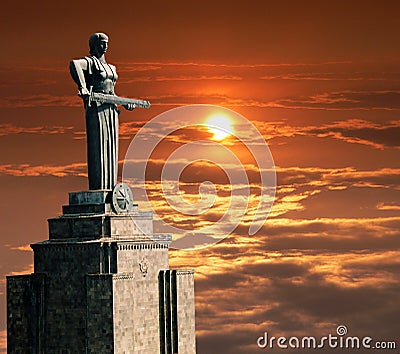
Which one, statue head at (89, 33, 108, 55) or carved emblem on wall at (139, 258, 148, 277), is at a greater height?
statue head at (89, 33, 108, 55)

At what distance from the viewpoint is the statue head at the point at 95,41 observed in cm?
8212

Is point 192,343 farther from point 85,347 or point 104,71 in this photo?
point 104,71

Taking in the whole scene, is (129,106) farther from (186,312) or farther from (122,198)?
(186,312)

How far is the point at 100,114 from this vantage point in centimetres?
8181

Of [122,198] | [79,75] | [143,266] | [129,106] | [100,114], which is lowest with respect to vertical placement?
[143,266]

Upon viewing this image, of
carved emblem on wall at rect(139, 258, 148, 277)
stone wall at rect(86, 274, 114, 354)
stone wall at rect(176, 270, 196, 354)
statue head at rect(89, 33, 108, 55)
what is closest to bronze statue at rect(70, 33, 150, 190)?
statue head at rect(89, 33, 108, 55)

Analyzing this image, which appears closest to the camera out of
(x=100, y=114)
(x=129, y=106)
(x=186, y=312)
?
(x=100, y=114)

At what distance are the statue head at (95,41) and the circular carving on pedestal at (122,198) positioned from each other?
558cm

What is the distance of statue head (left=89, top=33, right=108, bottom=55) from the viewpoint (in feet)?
269

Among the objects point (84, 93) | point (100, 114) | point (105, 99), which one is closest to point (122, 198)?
point (100, 114)

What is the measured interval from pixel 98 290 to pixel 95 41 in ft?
33.5

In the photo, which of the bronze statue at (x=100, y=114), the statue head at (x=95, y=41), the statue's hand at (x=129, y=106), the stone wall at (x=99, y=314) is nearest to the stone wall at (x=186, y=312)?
the stone wall at (x=99, y=314)

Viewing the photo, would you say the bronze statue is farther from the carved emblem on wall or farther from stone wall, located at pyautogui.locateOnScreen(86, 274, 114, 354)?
stone wall, located at pyautogui.locateOnScreen(86, 274, 114, 354)

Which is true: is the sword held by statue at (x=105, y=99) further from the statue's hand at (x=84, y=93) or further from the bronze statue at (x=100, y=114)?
the statue's hand at (x=84, y=93)
